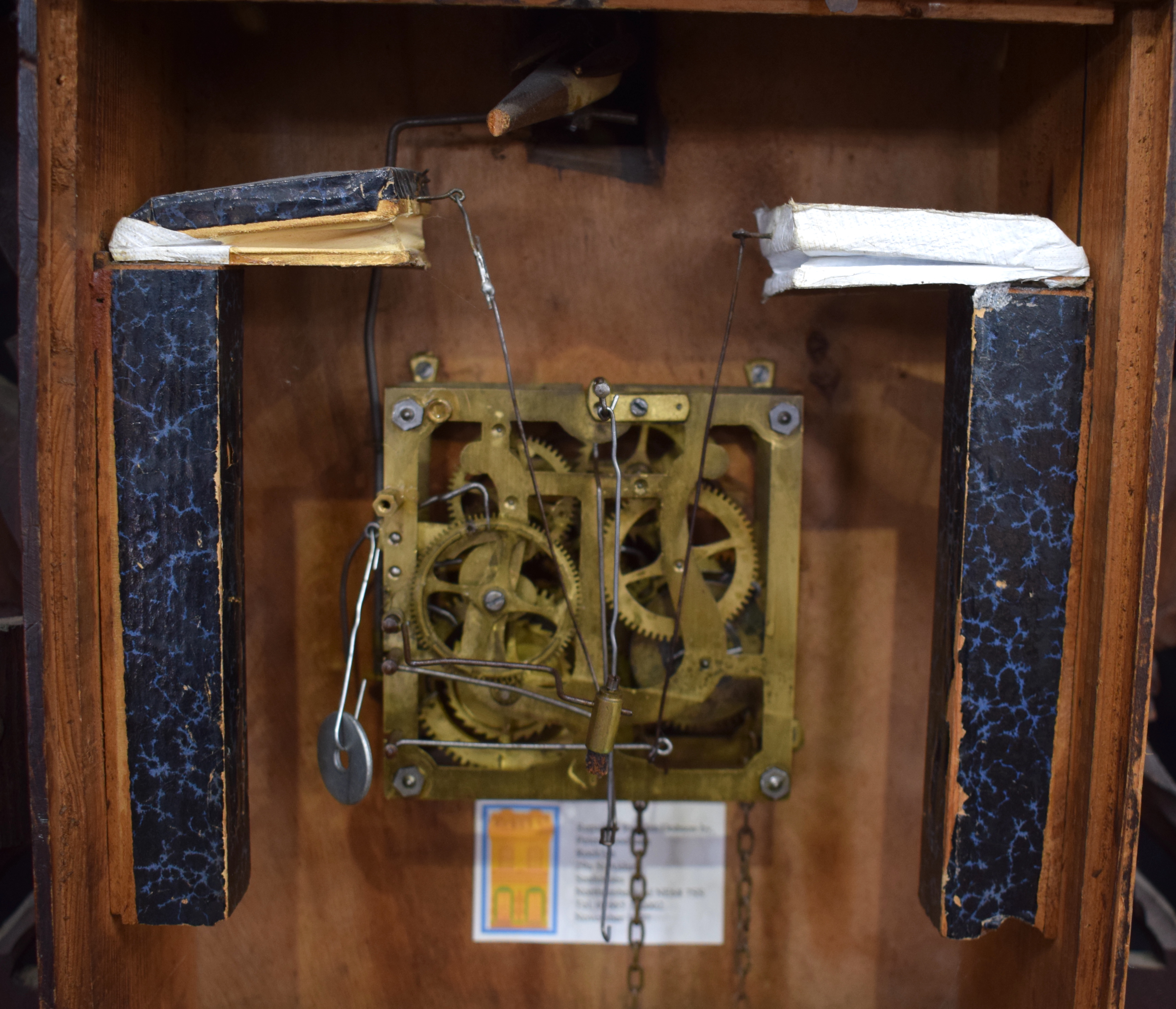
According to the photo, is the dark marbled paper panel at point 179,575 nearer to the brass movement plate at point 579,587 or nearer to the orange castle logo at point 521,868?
Answer: the brass movement plate at point 579,587

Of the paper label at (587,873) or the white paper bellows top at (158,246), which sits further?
the paper label at (587,873)

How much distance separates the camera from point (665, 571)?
41.5 inches

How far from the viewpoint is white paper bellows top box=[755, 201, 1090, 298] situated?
884 millimetres

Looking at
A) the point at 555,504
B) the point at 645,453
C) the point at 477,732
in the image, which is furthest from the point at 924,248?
the point at 477,732

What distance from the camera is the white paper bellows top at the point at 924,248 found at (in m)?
0.88

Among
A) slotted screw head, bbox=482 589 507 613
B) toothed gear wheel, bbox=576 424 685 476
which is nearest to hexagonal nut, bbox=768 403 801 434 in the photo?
toothed gear wheel, bbox=576 424 685 476

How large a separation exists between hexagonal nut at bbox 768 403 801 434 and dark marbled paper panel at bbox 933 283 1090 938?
21cm

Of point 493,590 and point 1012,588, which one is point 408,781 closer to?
point 493,590

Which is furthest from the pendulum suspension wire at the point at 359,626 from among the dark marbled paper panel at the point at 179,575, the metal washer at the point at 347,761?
the dark marbled paper panel at the point at 179,575

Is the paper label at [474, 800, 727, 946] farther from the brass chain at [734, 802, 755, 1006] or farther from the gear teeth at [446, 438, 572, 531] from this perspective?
the gear teeth at [446, 438, 572, 531]

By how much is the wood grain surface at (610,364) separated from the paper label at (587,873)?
0.03 meters

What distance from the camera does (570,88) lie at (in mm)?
964

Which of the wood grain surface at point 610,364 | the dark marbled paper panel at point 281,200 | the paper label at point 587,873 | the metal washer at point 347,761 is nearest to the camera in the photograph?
the dark marbled paper panel at point 281,200

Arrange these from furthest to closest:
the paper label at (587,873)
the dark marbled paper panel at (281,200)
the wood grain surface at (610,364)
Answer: the paper label at (587,873)
the wood grain surface at (610,364)
the dark marbled paper panel at (281,200)
